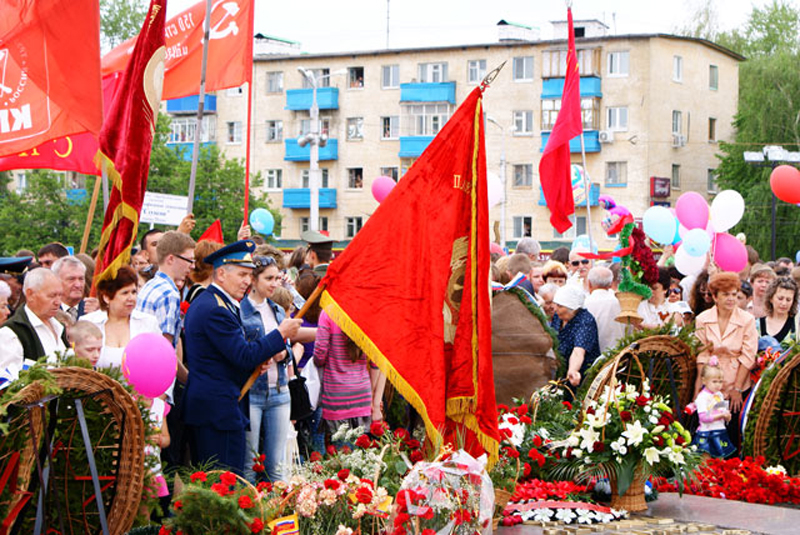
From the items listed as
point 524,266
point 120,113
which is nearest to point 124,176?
point 120,113

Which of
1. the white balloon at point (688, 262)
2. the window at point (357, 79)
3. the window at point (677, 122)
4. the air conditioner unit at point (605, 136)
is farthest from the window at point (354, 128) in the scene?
the white balloon at point (688, 262)

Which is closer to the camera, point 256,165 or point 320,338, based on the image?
point 320,338

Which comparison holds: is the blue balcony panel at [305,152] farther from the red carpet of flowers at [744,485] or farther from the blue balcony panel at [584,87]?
the red carpet of flowers at [744,485]

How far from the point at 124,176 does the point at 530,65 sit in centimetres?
4746

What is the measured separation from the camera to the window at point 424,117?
54.9m

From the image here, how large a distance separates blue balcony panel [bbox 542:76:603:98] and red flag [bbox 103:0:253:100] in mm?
39646

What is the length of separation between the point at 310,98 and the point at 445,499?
172ft

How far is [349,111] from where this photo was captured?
186 ft

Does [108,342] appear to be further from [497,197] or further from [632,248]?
[497,197]

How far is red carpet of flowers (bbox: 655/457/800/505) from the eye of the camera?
770cm

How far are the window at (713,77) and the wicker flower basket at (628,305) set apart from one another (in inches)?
1843

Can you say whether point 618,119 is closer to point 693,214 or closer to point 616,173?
point 616,173

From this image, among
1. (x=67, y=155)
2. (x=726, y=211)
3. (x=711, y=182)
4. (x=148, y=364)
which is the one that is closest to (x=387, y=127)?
(x=711, y=182)

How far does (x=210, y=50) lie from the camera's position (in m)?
12.6
